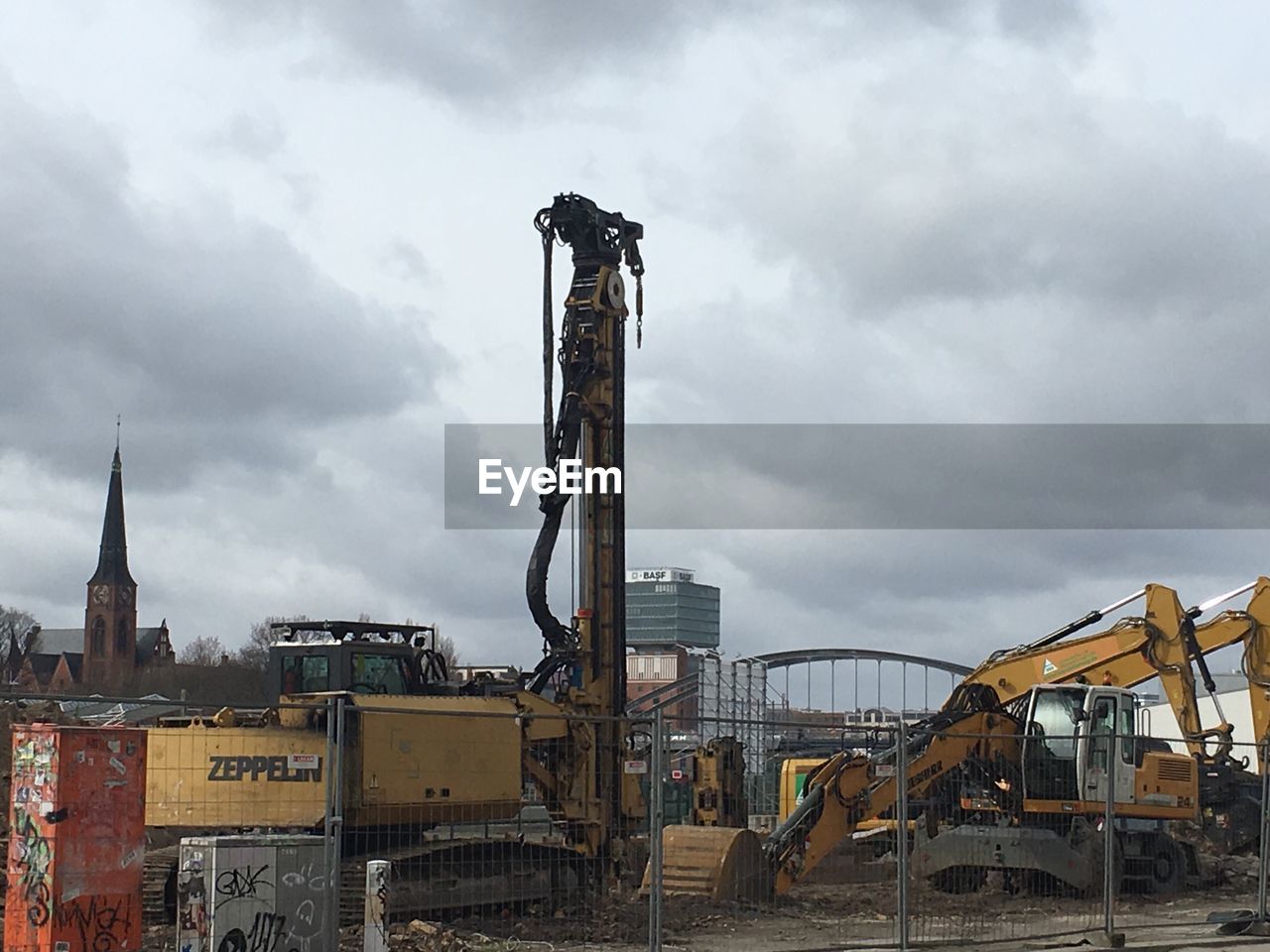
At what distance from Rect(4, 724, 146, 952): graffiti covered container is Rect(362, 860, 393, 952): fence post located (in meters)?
1.73

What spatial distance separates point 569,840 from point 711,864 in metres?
2.94

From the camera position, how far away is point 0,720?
3431 cm

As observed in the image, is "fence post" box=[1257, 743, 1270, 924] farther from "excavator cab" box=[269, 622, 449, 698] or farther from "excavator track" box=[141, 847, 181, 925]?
"excavator track" box=[141, 847, 181, 925]

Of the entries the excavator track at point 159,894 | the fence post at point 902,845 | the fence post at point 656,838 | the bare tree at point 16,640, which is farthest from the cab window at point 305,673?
the bare tree at point 16,640

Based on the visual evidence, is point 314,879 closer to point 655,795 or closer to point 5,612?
point 655,795

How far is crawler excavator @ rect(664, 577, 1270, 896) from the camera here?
22.4m

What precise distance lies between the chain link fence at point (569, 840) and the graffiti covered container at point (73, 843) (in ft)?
0.07

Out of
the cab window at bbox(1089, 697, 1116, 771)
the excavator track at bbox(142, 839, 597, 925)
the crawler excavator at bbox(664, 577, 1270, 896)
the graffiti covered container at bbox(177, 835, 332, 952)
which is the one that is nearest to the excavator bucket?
the crawler excavator at bbox(664, 577, 1270, 896)

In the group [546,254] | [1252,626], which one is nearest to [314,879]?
[546,254]

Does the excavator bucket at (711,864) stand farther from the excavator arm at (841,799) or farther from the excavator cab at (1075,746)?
the excavator cab at (1075,746)

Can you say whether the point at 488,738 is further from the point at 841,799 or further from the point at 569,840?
the point at 841,799

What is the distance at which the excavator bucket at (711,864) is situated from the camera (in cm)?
2083

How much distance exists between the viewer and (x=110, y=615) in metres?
156

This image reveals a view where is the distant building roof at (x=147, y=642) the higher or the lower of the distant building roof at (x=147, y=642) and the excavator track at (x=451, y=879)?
the higher
